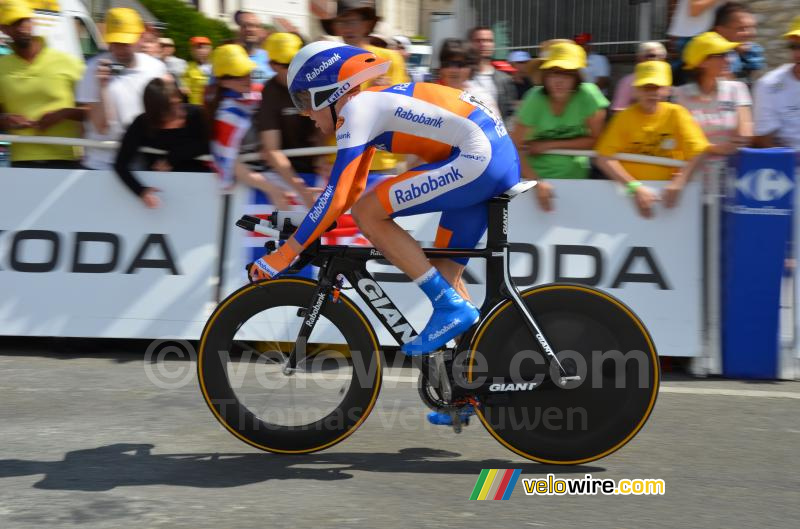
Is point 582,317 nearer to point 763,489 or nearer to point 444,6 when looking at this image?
point 763,489

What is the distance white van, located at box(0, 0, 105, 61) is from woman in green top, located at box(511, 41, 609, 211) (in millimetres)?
5157

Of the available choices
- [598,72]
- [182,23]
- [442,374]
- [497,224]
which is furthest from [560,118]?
[182,23]

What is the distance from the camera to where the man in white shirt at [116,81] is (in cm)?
781

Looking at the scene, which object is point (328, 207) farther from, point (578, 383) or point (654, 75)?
point (654, 75)

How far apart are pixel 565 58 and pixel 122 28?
322cm

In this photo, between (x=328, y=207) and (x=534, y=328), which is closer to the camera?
(x=328, y=207)

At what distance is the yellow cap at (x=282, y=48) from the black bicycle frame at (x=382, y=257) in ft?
9.30

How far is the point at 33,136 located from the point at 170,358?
71.7 inches

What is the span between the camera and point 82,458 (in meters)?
5.00

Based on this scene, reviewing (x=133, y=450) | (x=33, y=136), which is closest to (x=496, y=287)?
(x=133, y=450)

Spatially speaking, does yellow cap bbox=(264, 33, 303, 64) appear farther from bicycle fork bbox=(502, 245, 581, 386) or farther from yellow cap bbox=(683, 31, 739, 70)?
bicycle fork bbox=(502, 245, 581, 386)

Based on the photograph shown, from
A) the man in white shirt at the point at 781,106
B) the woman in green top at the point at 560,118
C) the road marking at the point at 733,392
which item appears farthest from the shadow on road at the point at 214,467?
the man in white shirt at the point at 781,106

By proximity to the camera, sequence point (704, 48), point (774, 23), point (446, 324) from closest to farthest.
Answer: point (446, 324) < point (704, 48) < point (774, 23)

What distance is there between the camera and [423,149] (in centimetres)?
486
